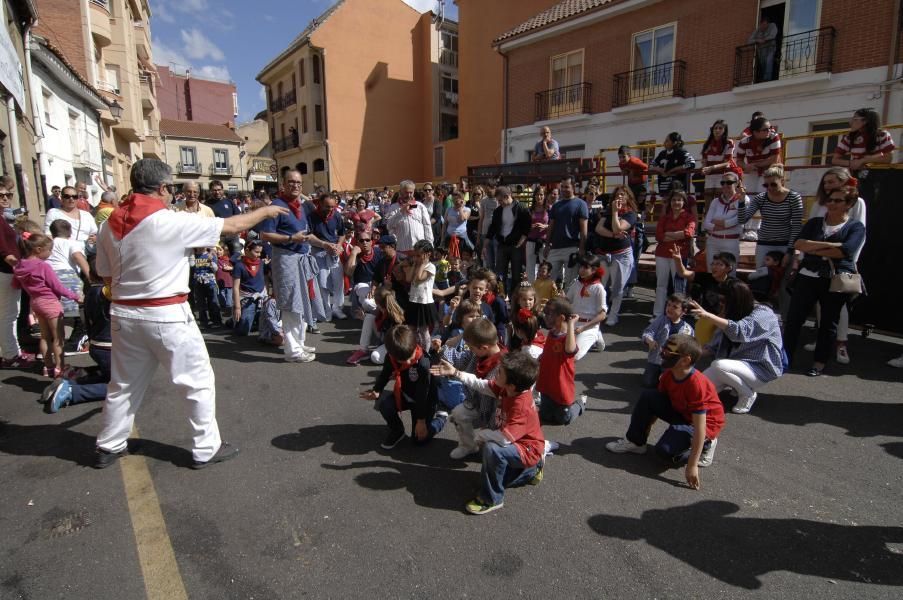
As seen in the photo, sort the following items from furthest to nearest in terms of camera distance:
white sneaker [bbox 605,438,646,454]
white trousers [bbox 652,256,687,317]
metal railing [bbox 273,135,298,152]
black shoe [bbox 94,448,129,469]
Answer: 1. metal railing [bbox 273,135,298,152]
2. white trousers [bbox 652,256,687,317]
3. white sneaker [bbox 605,438,646,454]
4. black shoe [bbox 94,448,129,469]

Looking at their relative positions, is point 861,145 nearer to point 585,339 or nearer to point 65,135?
point 585,339

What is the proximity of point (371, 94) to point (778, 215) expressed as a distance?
2719 cm

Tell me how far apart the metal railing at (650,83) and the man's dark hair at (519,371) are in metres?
16.0

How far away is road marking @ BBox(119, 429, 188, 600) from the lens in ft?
7.73

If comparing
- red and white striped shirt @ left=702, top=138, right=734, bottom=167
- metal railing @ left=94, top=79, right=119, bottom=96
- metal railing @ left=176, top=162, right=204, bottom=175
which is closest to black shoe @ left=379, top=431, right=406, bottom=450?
red and white striped shirt @ left=702, top=138, right=734, bottom=167

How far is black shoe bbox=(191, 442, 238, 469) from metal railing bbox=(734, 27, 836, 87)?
52.5 ft

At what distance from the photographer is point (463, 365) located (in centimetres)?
418

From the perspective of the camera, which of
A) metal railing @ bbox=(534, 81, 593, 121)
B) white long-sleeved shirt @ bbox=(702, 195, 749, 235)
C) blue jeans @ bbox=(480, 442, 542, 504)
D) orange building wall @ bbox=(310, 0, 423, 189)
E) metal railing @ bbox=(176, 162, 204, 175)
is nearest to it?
blue jeans @ bbox=(480, 442, 542, 504)

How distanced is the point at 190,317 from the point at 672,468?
3.39 metres

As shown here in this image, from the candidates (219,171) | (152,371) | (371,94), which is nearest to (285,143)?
(371,94)

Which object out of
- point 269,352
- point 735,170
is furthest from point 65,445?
point 735,170

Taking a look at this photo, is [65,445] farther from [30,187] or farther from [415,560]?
[30,187]

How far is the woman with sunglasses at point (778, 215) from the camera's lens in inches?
222

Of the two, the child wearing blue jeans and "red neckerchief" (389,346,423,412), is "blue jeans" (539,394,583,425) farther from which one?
"red neckerchief" (389,346,423,412)
